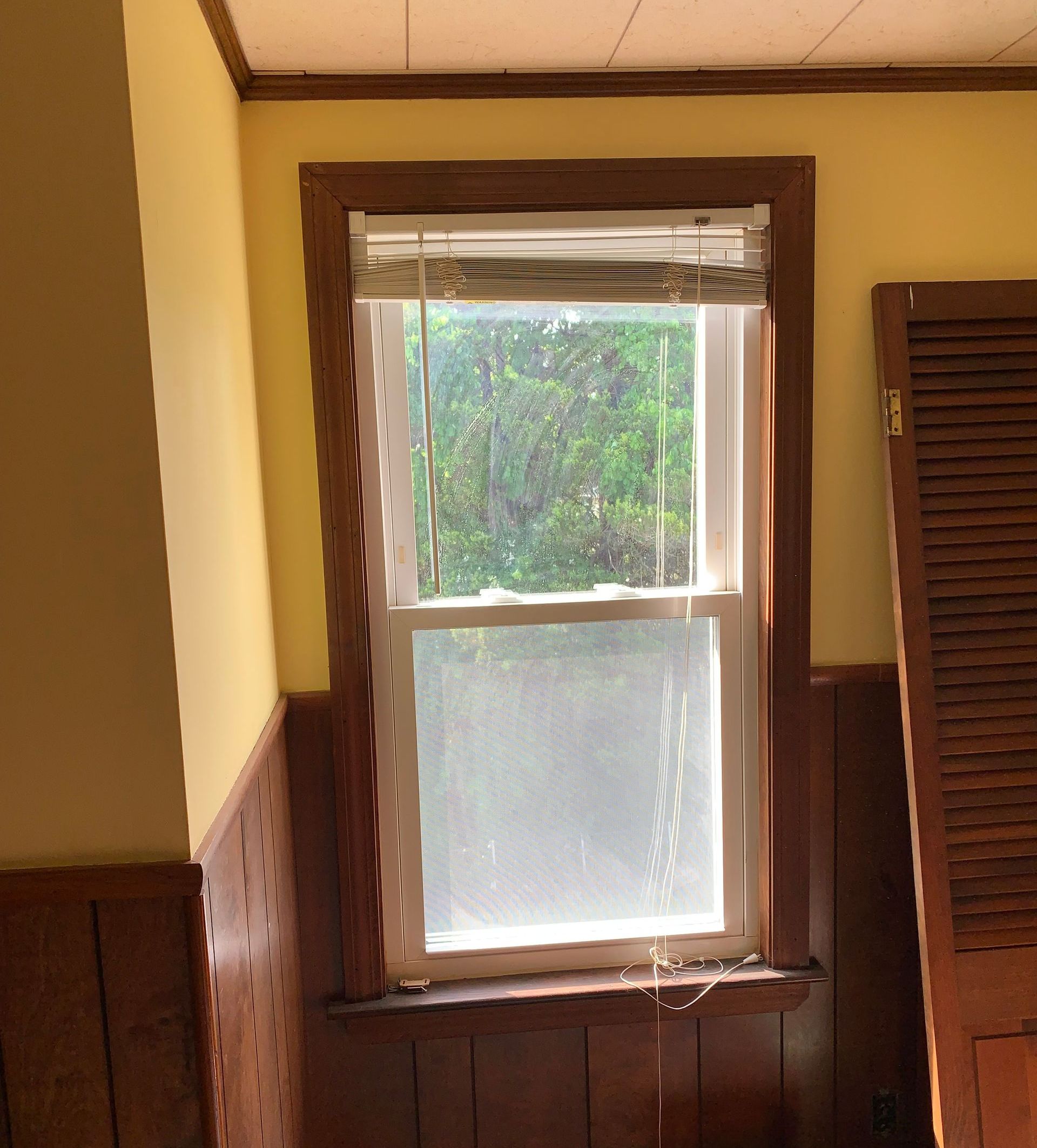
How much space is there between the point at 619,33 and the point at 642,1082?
1.99 meters

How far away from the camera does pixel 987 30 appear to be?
1470mm

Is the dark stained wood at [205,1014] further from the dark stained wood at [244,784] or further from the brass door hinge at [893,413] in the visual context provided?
the brass door hinge at [893,413]

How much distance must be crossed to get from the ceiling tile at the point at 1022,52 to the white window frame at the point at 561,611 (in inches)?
25.6

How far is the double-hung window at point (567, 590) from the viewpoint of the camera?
1609mm

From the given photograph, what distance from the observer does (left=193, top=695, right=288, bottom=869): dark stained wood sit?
102 cm

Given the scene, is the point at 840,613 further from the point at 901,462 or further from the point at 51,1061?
the point at 51,1061

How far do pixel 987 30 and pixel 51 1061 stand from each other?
211 cm

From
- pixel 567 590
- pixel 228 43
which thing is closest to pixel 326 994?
pixel 567 590

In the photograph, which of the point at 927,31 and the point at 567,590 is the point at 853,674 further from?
the point at 927,31

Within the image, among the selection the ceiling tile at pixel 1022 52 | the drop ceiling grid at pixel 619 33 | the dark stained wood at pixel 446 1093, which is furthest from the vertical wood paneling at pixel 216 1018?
the ceiling tile at pixel 1022 52

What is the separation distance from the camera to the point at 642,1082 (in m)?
1.74

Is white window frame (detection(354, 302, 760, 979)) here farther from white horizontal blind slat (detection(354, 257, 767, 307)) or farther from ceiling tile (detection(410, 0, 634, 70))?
ceiling tile (detection(410, 0, 634, 70))

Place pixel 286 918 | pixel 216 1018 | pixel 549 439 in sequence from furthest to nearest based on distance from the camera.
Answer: pixel 549 439
pixel 286 918
pixel 216 1018

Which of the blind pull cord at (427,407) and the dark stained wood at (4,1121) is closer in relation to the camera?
the dark stained wood at (4,1121)
